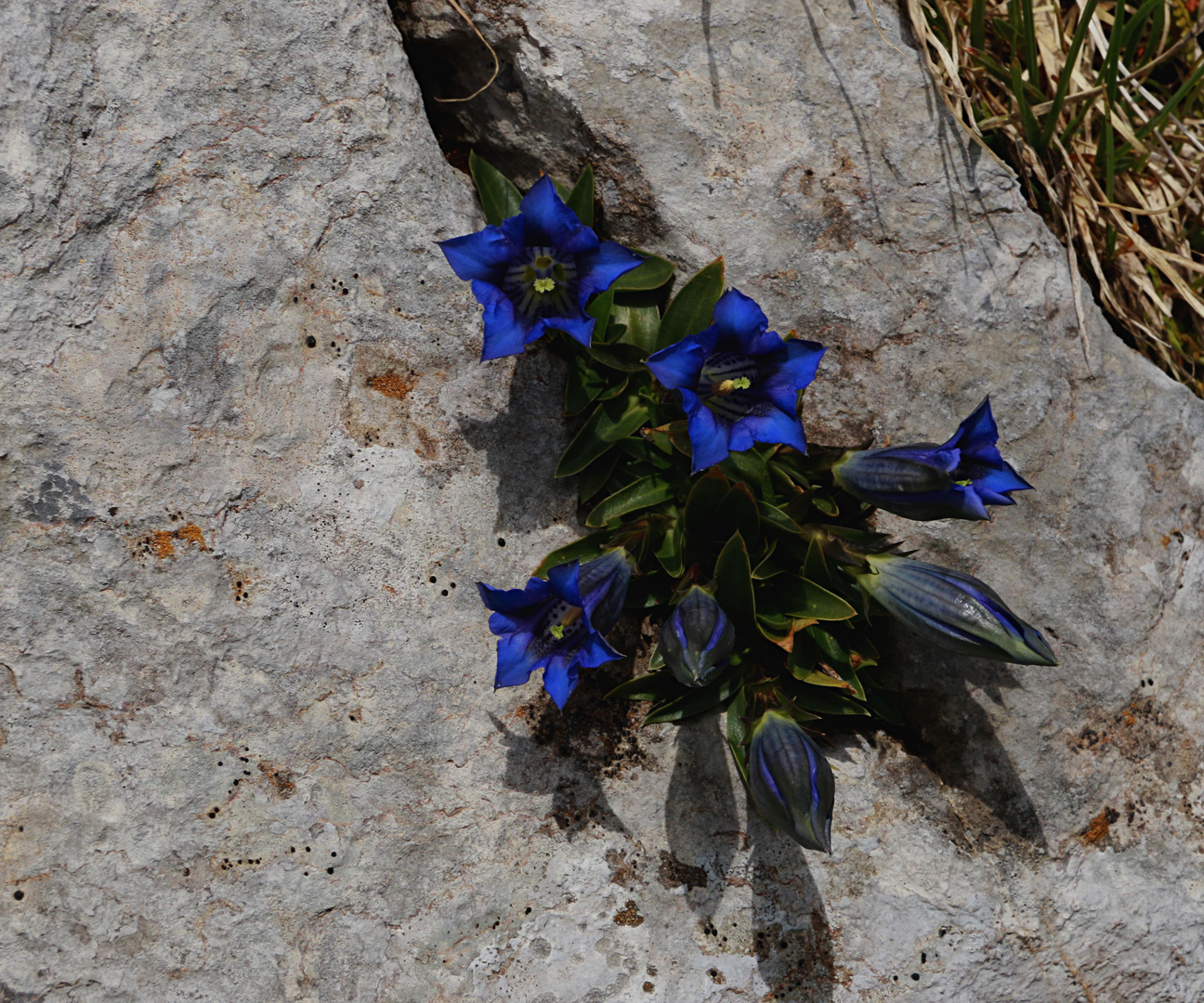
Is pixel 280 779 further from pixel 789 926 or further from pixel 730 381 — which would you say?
pixel 730 381

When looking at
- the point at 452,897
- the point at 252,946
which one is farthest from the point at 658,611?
the point at 252,946

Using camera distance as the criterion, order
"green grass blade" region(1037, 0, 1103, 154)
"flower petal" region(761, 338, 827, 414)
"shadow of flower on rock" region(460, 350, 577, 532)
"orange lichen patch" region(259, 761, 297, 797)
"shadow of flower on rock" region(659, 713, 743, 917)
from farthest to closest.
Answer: "green grass blade" region(1037, 0, 1103, 154) → "shadow of flower on rock" region(460, 350, 577, 532) → "shadow of flower on rock" region(659, 713, 743, 917) → "orange lichen patch" region(259, 761, 297, 797) → "flower petal" region(761, 338, 827, 414)

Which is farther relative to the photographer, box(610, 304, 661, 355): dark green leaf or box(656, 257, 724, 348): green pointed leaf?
box(610, 304, 661, 355): dark green leaf

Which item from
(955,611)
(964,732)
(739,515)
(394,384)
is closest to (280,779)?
(394,384)

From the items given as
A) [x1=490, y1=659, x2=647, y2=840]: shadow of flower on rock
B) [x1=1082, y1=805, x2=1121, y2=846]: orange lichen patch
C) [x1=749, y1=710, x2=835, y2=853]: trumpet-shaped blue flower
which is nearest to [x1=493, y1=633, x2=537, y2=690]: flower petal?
[x1=490, y1=659, x2=647, y2=840]: shadow of flower on rock

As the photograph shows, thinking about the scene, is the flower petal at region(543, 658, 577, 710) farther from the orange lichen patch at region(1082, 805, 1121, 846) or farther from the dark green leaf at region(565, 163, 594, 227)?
the orange lichen patch at region(1082, 805, 1121, 846)
